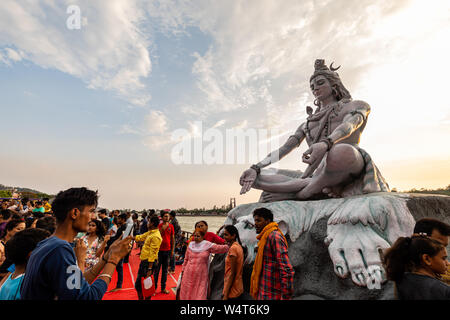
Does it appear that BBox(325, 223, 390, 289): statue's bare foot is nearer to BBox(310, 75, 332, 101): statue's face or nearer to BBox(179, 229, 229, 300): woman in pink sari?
BBox(179, 229, 229, 300): woman in pink sari

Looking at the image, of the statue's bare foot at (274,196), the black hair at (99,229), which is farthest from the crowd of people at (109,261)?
the statue's bare foot at (274,196)

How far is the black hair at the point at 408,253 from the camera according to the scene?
123 cm

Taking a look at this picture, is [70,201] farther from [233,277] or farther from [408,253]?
[408,253]

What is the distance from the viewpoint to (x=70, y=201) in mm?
1307

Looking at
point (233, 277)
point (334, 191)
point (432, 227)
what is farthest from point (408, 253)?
point (334, 191)

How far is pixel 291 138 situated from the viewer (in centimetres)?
448

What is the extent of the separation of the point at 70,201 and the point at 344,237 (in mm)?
2342

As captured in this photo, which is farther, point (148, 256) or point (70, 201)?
point (148, 256)

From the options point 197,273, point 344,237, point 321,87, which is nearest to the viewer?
point 344,237

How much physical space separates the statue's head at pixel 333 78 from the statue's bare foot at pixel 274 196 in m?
1.97

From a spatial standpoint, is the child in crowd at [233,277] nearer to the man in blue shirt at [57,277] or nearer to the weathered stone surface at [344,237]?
the weathered stone surface at [344,237]
